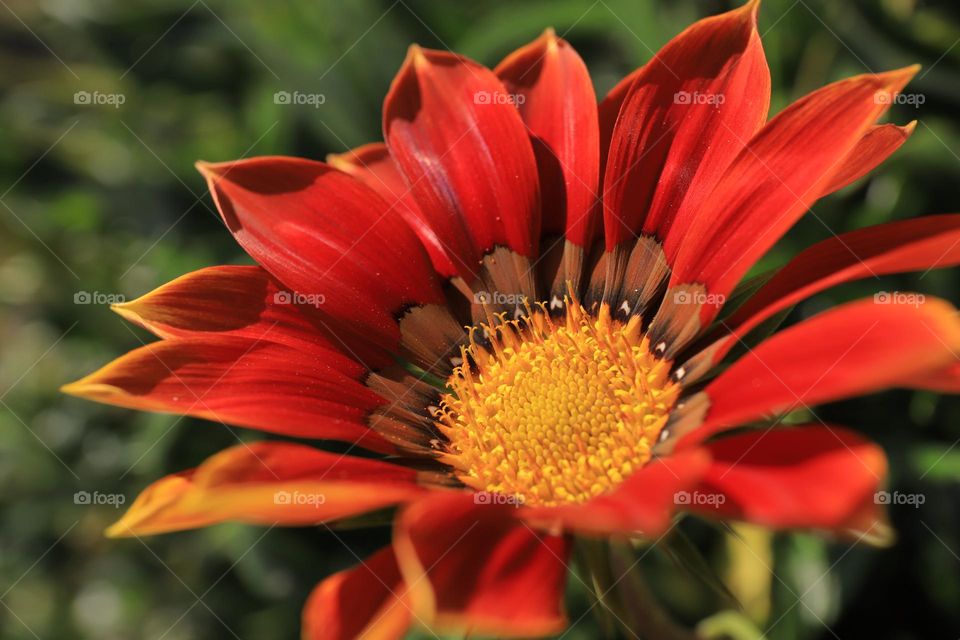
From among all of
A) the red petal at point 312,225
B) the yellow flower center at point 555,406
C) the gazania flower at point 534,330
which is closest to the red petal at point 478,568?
the gazania flower at point 534,330

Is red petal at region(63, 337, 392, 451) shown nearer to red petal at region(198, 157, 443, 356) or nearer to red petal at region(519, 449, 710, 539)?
red petal at region(198, 157, 443, 356)

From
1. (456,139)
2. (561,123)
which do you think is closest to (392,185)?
(456,139)

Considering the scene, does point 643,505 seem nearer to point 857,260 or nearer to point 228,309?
point 857,260

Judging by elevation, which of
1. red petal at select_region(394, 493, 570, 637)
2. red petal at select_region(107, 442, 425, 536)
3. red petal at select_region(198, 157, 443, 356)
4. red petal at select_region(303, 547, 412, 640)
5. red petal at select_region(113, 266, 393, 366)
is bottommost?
red petal at select_region(303, 547, 412, 640)

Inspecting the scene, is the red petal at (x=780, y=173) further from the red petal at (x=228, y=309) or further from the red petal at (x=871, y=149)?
the red petal at (x=228, y=309)

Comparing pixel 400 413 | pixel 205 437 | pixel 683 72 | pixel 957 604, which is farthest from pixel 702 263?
pixel 205 437

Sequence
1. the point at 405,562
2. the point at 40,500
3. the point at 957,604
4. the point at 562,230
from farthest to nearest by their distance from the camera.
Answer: the point at 40,500, the point at 957,604, the point at 562,230, the point at 405,562

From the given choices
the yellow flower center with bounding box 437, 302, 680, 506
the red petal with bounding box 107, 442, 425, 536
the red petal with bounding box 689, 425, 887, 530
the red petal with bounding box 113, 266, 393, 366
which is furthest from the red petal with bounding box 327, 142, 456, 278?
the red petal with bounding box 689, 425, 887, 530

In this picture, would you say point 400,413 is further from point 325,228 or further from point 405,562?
point 405,562
